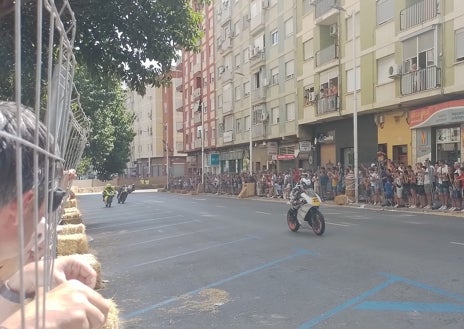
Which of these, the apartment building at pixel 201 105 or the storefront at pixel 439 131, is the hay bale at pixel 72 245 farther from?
the apartment building at pixel 201 105

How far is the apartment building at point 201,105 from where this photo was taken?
56656 mm

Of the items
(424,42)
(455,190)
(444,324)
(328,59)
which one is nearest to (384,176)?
(455,190)

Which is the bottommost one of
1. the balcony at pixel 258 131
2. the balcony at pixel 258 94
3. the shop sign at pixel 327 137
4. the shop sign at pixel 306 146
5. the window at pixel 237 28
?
the shop sign at pixel 306 146

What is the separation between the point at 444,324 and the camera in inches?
207

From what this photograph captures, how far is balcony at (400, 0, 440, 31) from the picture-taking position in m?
23.0

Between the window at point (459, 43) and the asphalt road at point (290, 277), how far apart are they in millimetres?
10252

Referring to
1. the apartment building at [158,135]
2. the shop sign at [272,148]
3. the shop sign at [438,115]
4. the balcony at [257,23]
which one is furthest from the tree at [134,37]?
the apartment building at [158,135]

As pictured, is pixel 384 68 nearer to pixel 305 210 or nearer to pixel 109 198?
pixel 109 198

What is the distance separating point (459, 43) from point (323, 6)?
36.9 ft

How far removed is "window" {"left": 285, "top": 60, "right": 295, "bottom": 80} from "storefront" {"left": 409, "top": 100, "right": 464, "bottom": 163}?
545 inches

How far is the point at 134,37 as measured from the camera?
11047 mm

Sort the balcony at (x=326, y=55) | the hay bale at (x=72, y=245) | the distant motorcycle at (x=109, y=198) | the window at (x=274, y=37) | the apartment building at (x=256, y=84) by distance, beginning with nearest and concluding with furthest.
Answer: the hay bale at (x=72, y=245), the distant motorcycle at (x=109, y=198), the balcony at (x=326, y=55), the apartment building at (x=256, y=84), the window at (x=274, y=37)

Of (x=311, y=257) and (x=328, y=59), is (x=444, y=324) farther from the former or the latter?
(x=328, y=59)

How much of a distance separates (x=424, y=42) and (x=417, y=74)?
4.77 ft
